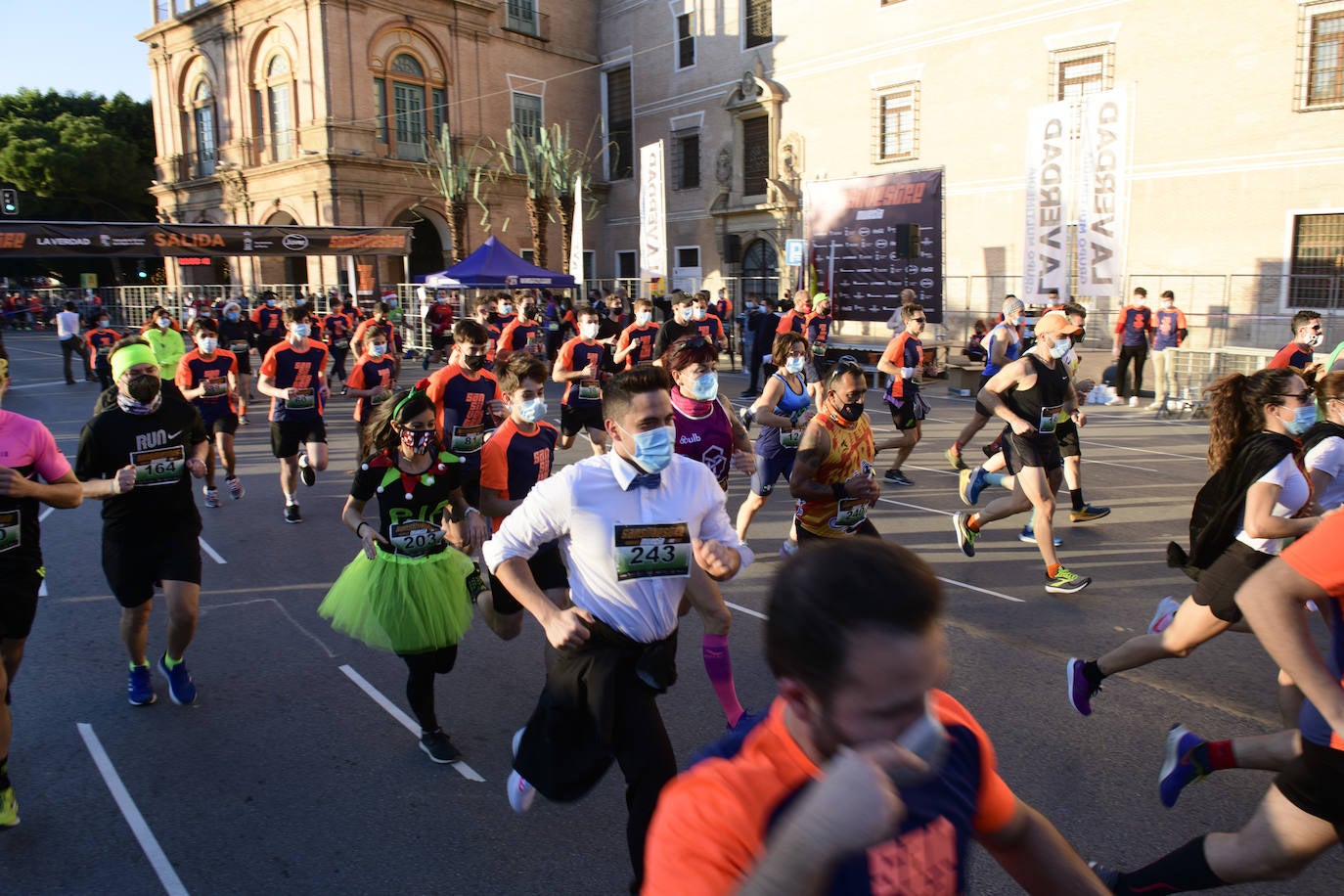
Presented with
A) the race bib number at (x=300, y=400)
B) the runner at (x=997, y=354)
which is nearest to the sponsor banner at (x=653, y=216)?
the runner at (x=997, y=354)

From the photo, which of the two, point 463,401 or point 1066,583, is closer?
point 1066,583

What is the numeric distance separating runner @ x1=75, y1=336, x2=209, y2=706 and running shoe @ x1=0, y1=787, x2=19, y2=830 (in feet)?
3.62

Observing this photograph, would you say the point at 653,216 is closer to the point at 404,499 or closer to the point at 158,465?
the point at 158,465

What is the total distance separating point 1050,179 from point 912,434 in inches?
420

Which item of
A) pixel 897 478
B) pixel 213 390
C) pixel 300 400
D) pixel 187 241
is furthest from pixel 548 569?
pixel 187 241

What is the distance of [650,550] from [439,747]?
2.00 meters

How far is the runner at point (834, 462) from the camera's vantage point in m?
5.45

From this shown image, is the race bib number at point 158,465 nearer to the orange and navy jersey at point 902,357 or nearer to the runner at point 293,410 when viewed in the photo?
the runner at point 293,410

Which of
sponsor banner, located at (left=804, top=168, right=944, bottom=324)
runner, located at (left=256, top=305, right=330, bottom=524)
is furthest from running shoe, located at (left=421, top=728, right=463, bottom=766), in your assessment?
sponsor banner, located at (left=804, top=168, right=944, bottom=324)

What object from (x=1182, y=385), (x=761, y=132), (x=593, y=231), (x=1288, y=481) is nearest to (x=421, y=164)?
(x=593, y=231)

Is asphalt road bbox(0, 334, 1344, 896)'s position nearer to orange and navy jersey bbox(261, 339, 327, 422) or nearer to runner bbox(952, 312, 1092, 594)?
runner bbox(952, 312, 1092, 594)

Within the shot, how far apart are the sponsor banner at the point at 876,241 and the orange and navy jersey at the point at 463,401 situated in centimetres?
1561

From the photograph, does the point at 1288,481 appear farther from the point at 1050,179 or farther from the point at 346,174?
the point at 346,174

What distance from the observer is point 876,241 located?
76.4 feet
